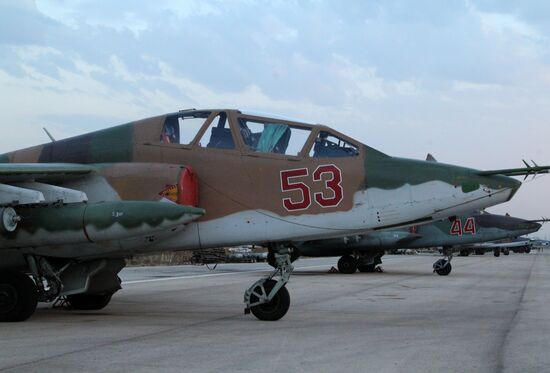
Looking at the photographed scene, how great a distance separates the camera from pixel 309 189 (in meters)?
8.38

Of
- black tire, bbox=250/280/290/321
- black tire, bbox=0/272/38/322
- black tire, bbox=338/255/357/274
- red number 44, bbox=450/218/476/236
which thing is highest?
red number 44, bbox=450/218/476/236

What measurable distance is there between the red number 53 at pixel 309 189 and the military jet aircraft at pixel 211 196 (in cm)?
1

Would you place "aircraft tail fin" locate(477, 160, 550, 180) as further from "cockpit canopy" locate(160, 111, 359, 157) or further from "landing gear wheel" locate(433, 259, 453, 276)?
"landing gear wheel" locate(433, 259, 453, 276)

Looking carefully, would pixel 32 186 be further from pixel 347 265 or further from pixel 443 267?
pixel 347 265

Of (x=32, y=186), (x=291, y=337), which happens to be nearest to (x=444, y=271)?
(x=291, y=337)

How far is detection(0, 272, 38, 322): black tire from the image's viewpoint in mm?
8758

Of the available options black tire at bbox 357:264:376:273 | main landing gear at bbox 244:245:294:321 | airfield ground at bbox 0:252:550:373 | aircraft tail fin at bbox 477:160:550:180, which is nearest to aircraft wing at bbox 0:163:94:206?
airfield ground at bbox 0:252:550:373

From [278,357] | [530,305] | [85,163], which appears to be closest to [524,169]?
[278,357]

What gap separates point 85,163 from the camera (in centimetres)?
948

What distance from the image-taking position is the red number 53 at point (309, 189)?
27.2 ft

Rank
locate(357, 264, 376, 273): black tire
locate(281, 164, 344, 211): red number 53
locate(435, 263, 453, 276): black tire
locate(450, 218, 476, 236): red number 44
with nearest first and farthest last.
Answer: locate(281, 164, 344, 211): red number 53, locate(435, 263, 453, 276): black tire, locate(450, 218, 476, 236): red number 44, locate(357, 264, 376, 273): black tire

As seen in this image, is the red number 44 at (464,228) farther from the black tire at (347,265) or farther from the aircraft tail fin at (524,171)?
the aircraft tail fin at (524,171)

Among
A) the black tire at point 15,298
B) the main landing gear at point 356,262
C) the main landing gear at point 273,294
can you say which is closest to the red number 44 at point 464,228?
the main landing gear at point 356,262

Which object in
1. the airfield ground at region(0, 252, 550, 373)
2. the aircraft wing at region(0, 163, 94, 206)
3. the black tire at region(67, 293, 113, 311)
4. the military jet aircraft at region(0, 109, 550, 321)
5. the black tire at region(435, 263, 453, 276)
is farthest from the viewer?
the black tire at region(435, 263, 453, 276)
